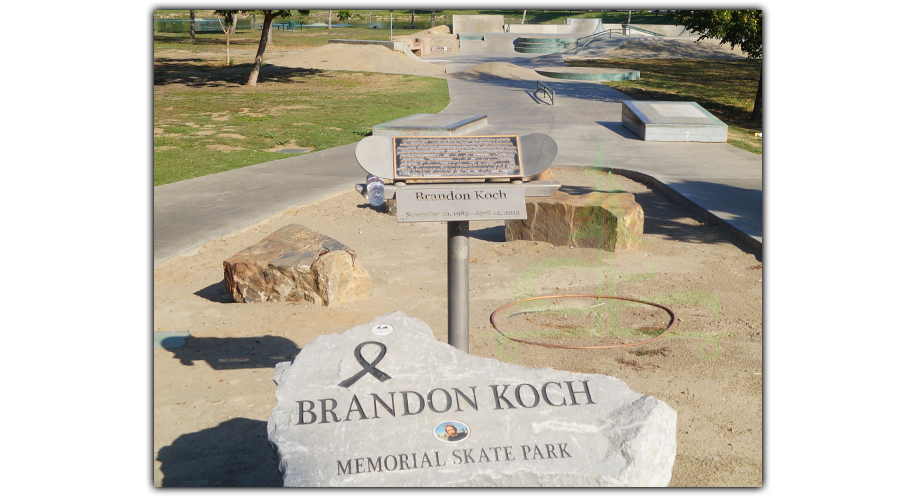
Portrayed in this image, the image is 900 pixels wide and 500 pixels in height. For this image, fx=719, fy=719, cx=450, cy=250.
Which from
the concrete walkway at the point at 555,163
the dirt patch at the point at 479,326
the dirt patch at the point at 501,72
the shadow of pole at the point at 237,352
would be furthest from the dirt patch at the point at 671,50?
the shadow of pole at the point at 237,352

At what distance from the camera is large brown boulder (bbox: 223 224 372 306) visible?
670 cm

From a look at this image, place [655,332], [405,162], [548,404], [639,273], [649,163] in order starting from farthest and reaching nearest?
1. [649,163]
2. [639,273]
3. [655,332]
4. [405,162]
5. [548,404]

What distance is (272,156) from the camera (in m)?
14.5

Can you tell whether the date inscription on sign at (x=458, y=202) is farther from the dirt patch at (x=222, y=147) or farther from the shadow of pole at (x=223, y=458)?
the dirt patch at (x=222, y=147)

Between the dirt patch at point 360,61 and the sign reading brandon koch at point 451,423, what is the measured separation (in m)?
29.5

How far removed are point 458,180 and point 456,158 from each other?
18cm

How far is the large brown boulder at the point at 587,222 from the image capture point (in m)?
8.57

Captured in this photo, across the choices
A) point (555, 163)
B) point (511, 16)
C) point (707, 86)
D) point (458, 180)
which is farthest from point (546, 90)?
point (511, 16)

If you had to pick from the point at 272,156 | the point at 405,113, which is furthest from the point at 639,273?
the point at 405,113

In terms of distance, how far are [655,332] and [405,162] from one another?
297cm

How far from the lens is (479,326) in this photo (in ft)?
21.0

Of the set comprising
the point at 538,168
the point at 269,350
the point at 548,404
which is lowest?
the point at 269,350

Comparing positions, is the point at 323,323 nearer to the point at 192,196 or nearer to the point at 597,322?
the point at 597,322

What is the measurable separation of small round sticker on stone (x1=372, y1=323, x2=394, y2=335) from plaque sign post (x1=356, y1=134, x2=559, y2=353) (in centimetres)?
70
